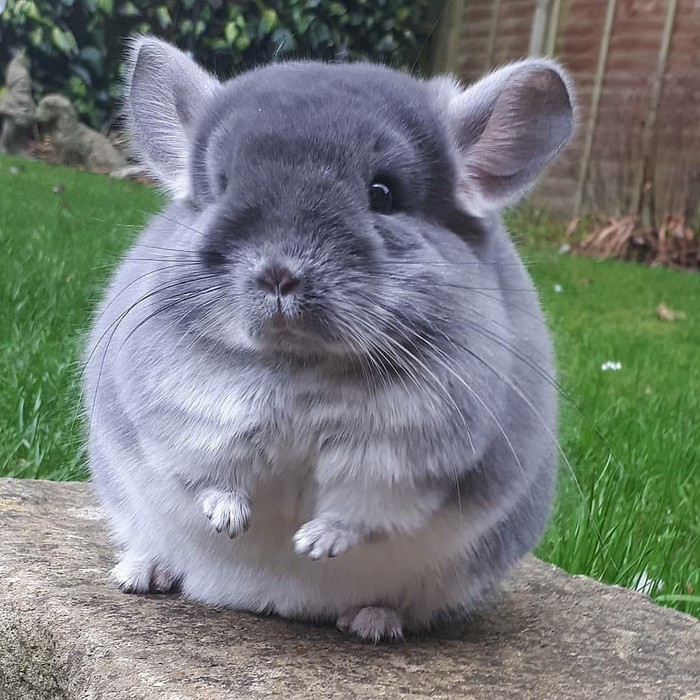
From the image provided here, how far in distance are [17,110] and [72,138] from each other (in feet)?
1.81

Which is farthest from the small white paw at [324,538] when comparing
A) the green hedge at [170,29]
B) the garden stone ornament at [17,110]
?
the garden stone ornament at [17,110]

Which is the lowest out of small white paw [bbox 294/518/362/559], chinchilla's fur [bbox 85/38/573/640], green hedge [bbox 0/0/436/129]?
small white paw [bbox 294/518/362/559]

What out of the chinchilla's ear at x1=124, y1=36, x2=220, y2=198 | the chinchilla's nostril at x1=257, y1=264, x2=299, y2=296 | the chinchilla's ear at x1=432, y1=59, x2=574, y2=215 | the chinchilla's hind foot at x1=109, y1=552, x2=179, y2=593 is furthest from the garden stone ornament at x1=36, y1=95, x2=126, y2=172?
the chinchilla's nostril at x1=257, y1=264, x2=299, y2=296

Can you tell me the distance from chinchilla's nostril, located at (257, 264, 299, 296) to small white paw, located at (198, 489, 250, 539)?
30 centimetres

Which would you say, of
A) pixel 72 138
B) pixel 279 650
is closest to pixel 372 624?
Result: pixel 279 650

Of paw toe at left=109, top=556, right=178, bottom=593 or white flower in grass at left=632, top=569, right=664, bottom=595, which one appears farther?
white flower in grass at left=632, top=569, right=664, bottom=595

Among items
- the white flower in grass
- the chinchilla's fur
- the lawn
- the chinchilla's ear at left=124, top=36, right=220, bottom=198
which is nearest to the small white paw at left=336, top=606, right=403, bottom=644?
the chinchilla's fur

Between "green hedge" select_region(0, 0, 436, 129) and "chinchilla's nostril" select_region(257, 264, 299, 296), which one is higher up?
"green hedge" select_region(0, 0, 436, 129)

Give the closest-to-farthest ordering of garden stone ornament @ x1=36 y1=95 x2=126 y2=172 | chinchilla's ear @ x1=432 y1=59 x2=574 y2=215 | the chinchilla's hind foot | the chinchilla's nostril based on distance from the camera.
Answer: the chinchilla's nostril
chinchilla's ear @ x1=432 y1=59 x2=574 y2=215
the chinchilla's hind foot
garden stone ornament @ x1=36 y1=95 x2=126 y2=172

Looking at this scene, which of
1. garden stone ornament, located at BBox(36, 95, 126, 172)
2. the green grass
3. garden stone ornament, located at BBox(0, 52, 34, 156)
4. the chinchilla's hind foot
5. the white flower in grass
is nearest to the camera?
the chinchilla's hind foot

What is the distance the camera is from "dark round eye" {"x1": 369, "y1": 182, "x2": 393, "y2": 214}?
4.32 feet

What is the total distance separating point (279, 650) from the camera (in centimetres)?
144

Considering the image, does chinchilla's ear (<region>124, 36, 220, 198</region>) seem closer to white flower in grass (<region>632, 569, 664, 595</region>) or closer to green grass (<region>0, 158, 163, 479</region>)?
green grass (<region>0, 158, 163, 479</region>)

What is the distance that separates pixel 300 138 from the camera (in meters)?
1.28
